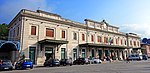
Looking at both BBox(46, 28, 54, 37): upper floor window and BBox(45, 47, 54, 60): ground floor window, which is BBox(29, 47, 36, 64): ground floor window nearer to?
BBox(45, 47, 54, 60): ground floor window

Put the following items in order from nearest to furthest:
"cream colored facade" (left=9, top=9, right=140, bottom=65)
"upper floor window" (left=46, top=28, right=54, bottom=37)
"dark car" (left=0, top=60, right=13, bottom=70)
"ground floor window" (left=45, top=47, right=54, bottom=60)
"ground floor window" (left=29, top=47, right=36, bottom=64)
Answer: "dark car" (left=0, top=60, right=13, bottom=70), "cream colored facade" (left=9, top=9, right=140, bottom=65), "ground floor window" (left=29, top=47, right=36, bottom=64), "ground floor window" (left=45, top=47, right=54, bottom=60), "upper floor window" (left=46, top=28, right=54, bottom=37)

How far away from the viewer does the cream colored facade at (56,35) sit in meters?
28.1

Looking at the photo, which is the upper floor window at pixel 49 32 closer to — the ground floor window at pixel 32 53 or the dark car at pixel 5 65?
the ground floor window at pixel 32 53

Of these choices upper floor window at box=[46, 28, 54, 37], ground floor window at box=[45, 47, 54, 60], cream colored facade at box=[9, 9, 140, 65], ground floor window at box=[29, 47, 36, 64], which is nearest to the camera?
cream colored facade at box=[9, 9, 140, 65]

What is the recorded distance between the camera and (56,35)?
Answer: 1267 inches

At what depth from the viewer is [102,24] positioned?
44.3 m

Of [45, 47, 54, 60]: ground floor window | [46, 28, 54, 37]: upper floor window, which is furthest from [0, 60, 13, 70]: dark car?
[46, 28, 54, 37]: upper floor window

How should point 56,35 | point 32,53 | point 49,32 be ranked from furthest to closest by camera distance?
point 56,35, point 49,32, point 32,53

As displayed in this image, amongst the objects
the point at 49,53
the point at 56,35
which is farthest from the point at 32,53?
the point at 56,35

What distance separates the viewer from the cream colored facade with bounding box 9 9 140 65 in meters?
28.1

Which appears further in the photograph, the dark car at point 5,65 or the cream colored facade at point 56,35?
the cream colored facade at point 56,35

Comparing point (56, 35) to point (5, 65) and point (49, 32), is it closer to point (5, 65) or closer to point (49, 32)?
point (49, 32)

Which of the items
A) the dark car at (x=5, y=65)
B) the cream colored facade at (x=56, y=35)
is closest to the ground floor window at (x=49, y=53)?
the cream colored facade at (x=56, y=35)

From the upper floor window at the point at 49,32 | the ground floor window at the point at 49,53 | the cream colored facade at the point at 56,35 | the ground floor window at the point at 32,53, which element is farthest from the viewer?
the upper floor window at the point at 49,32
